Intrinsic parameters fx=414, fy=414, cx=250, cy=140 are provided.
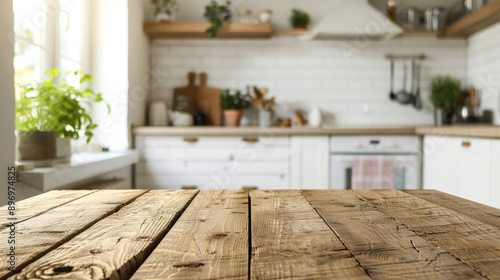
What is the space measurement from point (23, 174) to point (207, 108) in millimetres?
2228

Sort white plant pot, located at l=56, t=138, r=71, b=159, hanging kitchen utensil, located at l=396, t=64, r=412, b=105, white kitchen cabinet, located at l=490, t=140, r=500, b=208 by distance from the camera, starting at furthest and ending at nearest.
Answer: hanging kitchen utensil, located at l=396, t=64, r=412, b=105
white kitchen cabinet, located at l=490, t=140, r=500, b=208
white plant pot, located at l=56, t=138, r=71, b=159

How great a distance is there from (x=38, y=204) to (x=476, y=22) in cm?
346

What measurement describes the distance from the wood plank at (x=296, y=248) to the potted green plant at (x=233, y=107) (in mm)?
2734

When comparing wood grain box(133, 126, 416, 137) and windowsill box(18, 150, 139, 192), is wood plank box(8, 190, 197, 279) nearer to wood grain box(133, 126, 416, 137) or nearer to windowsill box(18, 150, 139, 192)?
windowsill box(18, 150, 139, 192)

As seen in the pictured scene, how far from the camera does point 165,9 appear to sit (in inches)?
145

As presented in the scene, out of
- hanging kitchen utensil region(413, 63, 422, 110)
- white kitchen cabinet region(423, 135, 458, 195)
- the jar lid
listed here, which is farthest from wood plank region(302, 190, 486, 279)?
hanging kitchen utensil region(413, 63, 422, 110)

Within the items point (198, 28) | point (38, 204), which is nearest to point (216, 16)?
point (198, 28)

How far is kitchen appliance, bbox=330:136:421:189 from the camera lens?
10.4 feet

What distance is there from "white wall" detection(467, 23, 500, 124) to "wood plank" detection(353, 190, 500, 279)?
2895 millimetres

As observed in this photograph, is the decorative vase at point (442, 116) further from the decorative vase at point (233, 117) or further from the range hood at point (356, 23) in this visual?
the decorative vase at point (233, 117)

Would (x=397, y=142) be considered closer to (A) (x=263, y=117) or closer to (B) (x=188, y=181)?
(A) (x=263, y=117)

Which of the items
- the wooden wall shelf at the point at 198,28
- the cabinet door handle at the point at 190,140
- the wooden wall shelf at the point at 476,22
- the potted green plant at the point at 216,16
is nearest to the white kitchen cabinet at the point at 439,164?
the wooden wall shelf at the point at 476,22

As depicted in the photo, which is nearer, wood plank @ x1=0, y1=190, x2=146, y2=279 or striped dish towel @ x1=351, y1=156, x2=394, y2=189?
wood plank @ x1=0, y1=190, x2=146, y2=279

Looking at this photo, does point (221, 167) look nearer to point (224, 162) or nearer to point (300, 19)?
point (224, 162)
